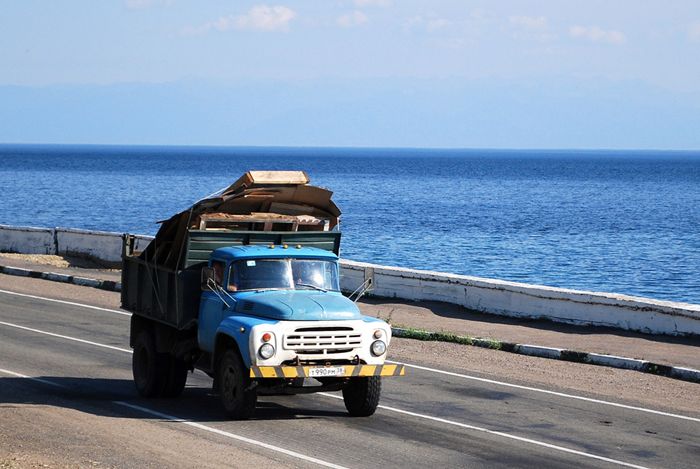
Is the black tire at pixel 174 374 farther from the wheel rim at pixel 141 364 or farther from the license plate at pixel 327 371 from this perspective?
the license plate at pixel 327 371

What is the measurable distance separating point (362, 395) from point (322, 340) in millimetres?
1167

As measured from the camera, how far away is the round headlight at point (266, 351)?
→ 13547 millimetres

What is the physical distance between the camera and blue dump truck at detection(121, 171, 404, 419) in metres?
13.8

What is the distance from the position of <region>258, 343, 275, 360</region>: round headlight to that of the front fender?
16cm

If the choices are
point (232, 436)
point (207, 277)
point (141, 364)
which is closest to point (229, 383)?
point (232, 436)

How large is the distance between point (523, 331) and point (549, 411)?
8.05 metres

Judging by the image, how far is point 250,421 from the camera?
14.4m

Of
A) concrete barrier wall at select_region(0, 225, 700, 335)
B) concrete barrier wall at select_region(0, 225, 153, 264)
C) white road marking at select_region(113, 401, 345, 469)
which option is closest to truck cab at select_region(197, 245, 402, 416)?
white road marking at select_region(113, 401, 345, 469)

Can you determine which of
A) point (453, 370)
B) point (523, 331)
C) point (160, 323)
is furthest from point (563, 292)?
point (160, 323)

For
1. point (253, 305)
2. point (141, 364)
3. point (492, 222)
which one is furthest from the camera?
point (492, 222)

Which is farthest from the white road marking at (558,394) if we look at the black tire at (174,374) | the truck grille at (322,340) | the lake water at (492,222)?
the lake water at (492,222)

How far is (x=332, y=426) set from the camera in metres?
14.2

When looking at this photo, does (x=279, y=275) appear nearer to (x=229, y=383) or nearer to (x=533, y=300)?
(x=229, y=383)

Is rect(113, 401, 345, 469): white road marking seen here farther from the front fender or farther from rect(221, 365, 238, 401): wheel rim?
the front fender
